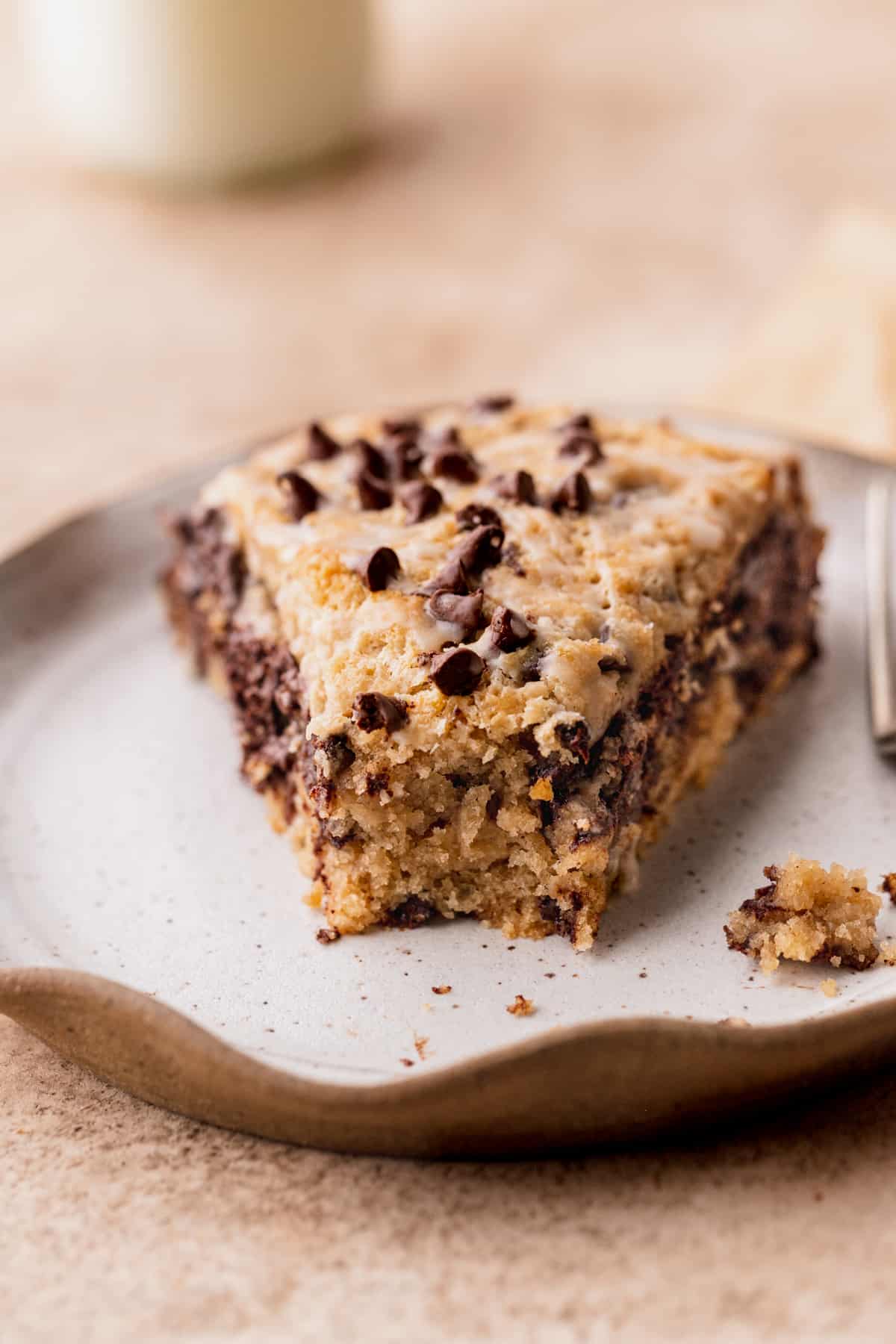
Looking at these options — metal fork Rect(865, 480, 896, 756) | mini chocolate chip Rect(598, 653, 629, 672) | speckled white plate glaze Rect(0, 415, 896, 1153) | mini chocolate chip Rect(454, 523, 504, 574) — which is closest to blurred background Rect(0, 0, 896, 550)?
metal fork Rect(865, 480, 896, 756)

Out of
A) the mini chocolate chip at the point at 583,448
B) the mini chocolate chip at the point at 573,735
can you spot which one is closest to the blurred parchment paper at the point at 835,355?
the mini chocolate chip at the point at 583,448

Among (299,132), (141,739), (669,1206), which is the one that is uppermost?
(299,132)

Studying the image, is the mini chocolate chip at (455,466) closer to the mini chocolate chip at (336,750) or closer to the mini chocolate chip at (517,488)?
the mini chocolate chip at (517,488)

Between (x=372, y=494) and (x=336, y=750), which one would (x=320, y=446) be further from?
(x=336, y=750)

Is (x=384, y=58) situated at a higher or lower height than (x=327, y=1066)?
higher

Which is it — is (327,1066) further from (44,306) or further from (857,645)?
(44,306)

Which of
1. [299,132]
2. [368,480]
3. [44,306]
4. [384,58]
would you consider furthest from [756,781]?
[384,58]

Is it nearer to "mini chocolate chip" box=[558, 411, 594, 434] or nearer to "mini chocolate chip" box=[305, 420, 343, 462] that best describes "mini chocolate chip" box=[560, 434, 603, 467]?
"mini chocolate chip" box=[558, 411, 594, 434]
